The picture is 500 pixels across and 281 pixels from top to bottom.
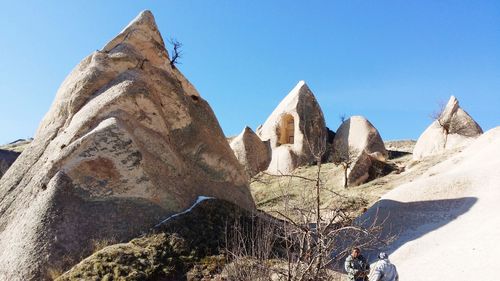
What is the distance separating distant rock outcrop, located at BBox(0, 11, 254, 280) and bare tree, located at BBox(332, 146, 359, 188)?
33.2 ft

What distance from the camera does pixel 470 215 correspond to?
44.3ft

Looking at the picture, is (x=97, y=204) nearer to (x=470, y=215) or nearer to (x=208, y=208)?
(x=208, y=208)

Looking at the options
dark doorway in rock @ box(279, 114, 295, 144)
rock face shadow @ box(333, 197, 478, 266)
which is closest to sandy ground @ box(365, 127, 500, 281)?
rock face shadow @ box(333, 197, 478, 266)

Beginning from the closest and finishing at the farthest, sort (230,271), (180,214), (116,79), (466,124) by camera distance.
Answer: (230,271)
(180,214)
(116,79)
(466,124)

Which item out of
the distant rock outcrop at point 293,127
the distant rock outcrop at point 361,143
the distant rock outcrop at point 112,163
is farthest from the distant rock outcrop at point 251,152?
the distant rock outcrop at point 112,163

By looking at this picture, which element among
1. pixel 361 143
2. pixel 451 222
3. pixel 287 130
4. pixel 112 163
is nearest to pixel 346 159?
pixel 361 143

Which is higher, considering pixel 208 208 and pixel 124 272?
pixel 208 208

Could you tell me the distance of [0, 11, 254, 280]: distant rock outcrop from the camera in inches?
380

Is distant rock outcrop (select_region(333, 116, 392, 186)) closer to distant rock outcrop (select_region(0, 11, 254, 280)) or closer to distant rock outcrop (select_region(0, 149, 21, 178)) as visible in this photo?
distant rock outcrop (select_region(0, 11, 254, 280))

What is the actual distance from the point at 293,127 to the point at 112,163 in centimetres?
2180

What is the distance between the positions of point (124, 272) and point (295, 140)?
22394 mm

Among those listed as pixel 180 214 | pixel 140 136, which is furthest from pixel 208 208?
pixel 140 136

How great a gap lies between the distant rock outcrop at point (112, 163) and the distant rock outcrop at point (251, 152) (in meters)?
14.5

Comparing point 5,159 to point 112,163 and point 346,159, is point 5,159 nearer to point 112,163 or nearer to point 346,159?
point 346,159
